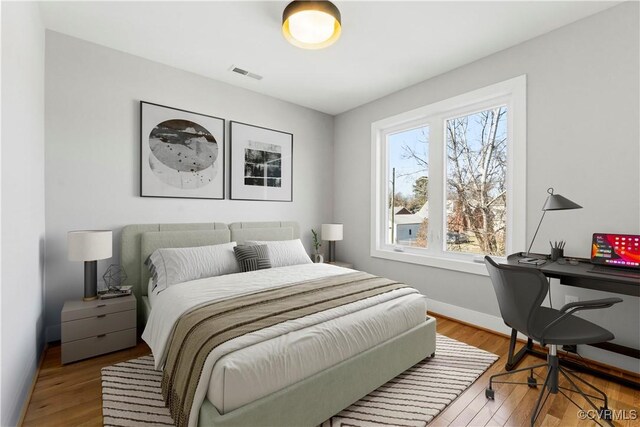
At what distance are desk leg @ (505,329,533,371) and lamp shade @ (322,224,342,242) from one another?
240 cm

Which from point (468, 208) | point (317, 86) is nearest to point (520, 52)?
point (468, 208)

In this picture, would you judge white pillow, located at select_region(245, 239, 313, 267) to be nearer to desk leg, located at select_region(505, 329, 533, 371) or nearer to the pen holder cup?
desk leg, located at select_region(505, 329, 533, 371)

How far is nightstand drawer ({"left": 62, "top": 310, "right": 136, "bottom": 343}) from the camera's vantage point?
230 cm

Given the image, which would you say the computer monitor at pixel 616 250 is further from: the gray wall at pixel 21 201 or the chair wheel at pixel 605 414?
the gray wall at pixel 21 201

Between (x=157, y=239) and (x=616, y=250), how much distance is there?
3987mm

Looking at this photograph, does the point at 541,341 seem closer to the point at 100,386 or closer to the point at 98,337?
the point at 100,386

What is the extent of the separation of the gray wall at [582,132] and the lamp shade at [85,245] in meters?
3.57

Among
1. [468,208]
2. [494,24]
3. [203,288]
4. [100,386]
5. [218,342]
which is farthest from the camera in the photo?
[468,208]

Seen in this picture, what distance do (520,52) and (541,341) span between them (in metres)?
2.60

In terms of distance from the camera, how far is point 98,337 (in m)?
2.42

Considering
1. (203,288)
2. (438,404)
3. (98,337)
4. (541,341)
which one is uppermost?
(203,288)

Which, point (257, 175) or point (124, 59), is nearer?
point (124, 59)

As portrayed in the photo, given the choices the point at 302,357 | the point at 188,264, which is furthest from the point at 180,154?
the point at 302,357

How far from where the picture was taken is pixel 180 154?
3.25 meters
